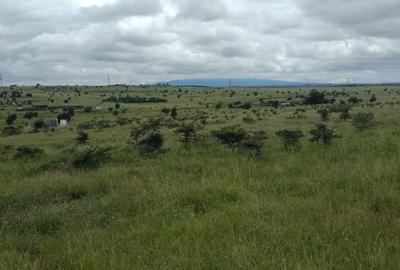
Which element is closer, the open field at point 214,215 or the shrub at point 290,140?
the open field at point 214,215

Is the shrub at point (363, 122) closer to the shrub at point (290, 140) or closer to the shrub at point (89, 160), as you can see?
the shrub at point (290, 140)

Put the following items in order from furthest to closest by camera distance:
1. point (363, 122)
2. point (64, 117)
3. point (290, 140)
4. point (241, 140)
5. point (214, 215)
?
point (64, 117)
point (363, 122)
point (290, 140)
point (241, 140)
point (214, 215)

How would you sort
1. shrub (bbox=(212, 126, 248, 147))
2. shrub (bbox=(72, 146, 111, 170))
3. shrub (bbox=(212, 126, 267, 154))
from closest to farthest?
shrub (bbox=(72, 146, 111, 170)) < shrub (bbox=(212, 126, 267, 154)) < shrub (bbox=(212, 126, 248, 147))

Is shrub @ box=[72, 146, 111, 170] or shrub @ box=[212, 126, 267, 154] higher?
shrub @ box=[212, 126, 267, 154]

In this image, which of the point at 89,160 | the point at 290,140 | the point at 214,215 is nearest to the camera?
the point at 214,215

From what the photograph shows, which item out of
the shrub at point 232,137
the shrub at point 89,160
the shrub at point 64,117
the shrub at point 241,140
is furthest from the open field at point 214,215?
the shrub at point 64,117

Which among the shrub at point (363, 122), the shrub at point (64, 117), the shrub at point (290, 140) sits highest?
the shrub at point (290, 140)

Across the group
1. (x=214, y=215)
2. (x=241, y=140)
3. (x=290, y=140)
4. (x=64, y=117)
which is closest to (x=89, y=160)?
(x=241, y=140)

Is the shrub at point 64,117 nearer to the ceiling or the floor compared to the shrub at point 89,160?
nearer to the floor

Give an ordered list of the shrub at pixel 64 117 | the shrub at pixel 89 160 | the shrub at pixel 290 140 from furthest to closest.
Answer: the shrub at pixel 64 117 < the shrub at pixel 290 140 < the shrub at pixel 89 160

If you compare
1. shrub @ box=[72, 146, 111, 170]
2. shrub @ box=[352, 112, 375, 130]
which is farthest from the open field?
shrub @ box=[352, 112, 375, 130]

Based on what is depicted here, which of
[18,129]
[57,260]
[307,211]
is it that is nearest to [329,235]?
[307,211]

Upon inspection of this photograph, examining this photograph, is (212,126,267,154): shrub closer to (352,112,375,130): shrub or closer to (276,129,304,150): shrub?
(276,129,304,150): shrub

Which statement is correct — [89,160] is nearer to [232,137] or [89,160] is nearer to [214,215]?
[232,137]
